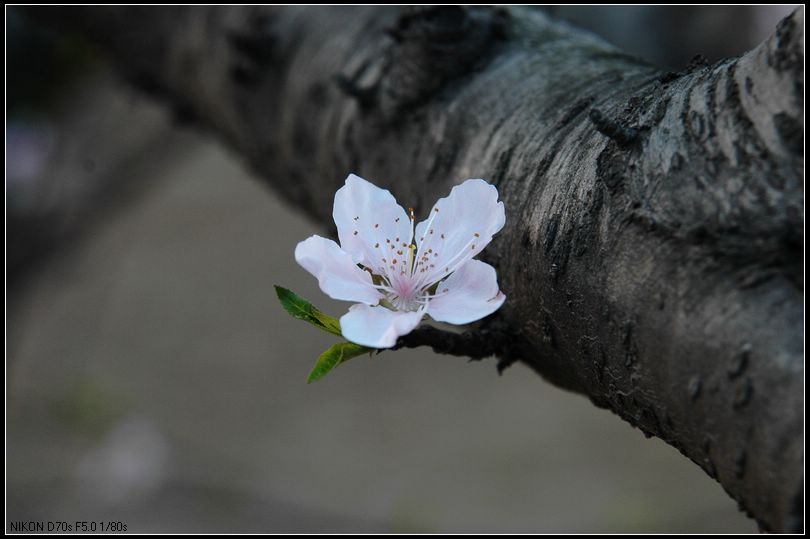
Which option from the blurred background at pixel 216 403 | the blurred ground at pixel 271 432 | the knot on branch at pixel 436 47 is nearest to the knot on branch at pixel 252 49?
the knot on branch at pixel 436 47

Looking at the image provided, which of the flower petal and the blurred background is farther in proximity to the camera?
the blurred background

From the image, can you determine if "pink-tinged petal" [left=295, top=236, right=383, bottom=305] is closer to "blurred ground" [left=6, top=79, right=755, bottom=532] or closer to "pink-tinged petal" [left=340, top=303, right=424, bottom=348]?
"pink-tinged petal" [left=340, top=303, right=424, bottom=348]

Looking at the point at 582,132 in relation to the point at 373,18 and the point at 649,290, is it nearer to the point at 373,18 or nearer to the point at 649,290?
the point at 649,290

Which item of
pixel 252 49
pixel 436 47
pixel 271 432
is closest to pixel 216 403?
pixel 271 432

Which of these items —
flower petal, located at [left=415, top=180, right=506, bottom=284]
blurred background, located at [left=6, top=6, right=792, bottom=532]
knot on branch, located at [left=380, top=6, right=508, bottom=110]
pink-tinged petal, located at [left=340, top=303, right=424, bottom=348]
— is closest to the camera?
pink-tinged petal, located at [left=340, top=303, right=424, bottom=348]

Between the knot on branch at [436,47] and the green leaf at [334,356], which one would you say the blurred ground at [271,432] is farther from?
the green leaf at [334,356]

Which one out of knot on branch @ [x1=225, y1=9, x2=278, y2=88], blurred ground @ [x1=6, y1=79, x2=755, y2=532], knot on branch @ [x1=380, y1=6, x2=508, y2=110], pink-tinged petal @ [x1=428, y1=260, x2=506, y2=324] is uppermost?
knot on branch @ [x1=225, y1=9, x2=278, y2=88]

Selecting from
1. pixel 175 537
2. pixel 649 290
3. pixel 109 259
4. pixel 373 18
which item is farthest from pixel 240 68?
pixel 109 259

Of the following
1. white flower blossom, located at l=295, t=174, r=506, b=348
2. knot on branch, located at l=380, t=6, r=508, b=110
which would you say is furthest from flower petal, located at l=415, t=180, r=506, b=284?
knot on branch, located at l=380, t=6, r=508, b=110
